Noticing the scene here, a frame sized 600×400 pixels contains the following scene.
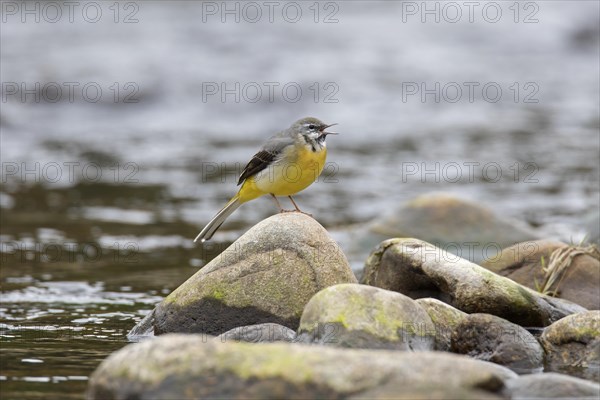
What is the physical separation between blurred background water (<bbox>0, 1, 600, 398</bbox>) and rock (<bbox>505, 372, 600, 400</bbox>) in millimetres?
2870

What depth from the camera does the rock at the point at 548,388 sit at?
619 cm

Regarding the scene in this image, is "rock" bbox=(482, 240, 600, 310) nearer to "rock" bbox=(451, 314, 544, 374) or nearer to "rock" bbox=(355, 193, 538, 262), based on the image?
"rock" bbox=(451, 314, 544, 374)

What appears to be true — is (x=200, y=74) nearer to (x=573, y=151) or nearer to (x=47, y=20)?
(x=47, y=20)

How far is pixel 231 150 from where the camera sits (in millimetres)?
20703

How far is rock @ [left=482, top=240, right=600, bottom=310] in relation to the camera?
31.4 ft

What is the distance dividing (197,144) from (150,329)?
13.2 meters

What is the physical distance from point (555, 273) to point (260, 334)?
11.2ft

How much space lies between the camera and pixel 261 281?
8266mm

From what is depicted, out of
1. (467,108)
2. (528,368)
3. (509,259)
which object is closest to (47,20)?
(467,108)

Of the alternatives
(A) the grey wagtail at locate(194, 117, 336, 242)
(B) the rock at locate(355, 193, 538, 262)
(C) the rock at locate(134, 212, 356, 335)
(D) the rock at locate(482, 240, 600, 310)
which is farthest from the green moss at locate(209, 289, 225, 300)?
(B) the rock at locate(355, 193, 538, 262)

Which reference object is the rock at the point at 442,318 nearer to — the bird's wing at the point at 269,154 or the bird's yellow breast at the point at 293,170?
the bird's yellow breast at the point at 293,170

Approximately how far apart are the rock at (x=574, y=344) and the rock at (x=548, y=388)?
1077mm

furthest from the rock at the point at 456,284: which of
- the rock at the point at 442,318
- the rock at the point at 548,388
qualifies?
the rock at the point at 548,388

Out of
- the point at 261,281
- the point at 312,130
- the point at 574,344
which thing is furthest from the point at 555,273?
the point at 261,281
